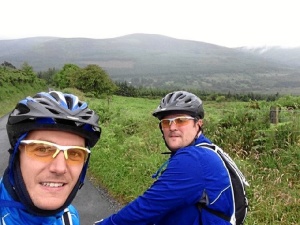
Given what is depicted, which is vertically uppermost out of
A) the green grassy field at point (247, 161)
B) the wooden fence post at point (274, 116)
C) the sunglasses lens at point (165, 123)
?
the sunglasses lens at point (165, 123)

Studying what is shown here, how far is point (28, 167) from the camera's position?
1562 millimetres

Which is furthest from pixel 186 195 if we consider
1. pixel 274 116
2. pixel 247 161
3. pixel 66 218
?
pixel 274 116

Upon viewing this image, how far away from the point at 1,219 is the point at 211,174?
1.26 m

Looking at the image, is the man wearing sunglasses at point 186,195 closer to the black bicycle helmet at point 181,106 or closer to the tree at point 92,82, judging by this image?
the black bicycle helmet at point 181,106

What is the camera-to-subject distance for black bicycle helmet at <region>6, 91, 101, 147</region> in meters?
1.59

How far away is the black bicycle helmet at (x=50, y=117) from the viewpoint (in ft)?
5.21

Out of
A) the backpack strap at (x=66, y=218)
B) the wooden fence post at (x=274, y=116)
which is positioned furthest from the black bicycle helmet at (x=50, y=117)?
the wooden fence post at (x=274, y=116)

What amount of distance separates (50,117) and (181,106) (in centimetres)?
143

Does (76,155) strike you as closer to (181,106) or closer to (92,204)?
(181,106)

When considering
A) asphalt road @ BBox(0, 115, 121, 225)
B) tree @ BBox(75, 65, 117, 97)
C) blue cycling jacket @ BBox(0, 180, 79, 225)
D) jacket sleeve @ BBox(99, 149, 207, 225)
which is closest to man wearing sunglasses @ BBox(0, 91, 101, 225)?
blue cycling jacket @ BBox(0, 180, 79, 225)

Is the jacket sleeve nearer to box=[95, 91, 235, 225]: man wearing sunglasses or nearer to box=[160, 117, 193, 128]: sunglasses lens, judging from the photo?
box=[95, 91, 235, 225]: man wearing sunglasses

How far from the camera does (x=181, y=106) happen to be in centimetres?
280

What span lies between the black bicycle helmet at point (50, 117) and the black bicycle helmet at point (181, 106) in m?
1.15

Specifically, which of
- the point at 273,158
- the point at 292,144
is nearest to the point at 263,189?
the point at 273,158
